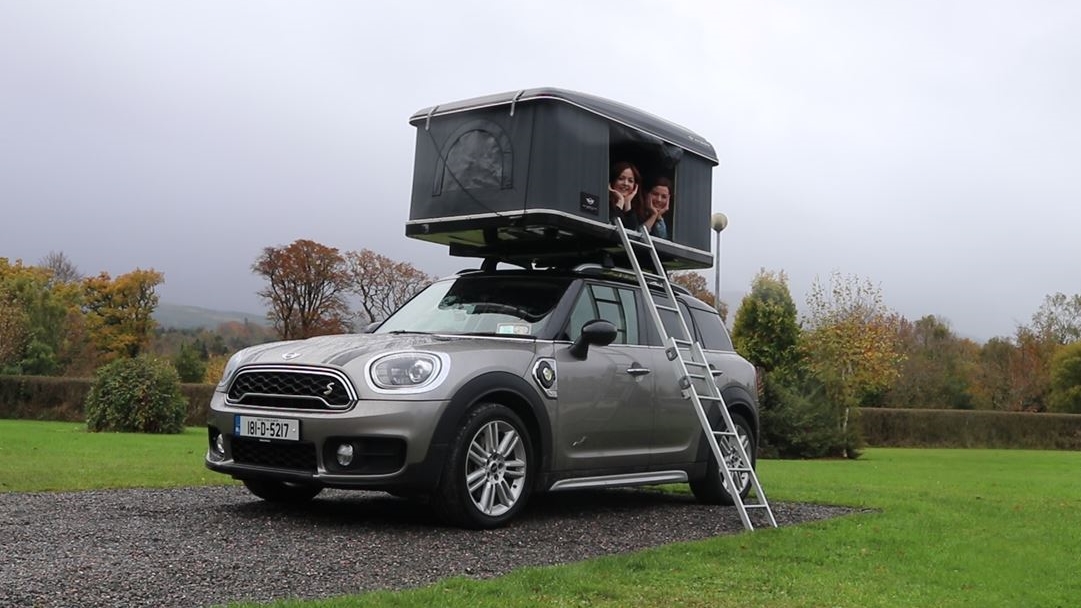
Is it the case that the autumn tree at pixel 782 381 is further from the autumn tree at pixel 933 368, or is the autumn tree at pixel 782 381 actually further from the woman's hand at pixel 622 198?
the woman's hand at pixel 622 198

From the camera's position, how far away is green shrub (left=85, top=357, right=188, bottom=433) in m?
22.7

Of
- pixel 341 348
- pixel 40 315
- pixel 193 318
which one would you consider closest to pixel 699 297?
pixel 40 315

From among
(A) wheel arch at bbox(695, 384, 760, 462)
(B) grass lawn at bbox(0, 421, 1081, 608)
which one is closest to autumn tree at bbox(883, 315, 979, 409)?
(A) wheel arch at bbox(695, 384, 760, 462)

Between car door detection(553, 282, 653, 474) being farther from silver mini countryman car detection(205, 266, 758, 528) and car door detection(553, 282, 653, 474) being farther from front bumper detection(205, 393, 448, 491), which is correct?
front bumper detection(205, 393, 448, 491)

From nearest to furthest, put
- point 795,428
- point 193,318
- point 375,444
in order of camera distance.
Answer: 1. point 375,444
2. point 795,428
3. point 193,318

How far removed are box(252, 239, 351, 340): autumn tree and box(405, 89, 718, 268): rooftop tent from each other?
189 feet

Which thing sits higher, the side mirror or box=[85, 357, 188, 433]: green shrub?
the side mirror

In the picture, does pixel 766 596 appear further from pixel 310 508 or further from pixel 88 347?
pixel 88 347

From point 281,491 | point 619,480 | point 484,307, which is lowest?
point 281,491

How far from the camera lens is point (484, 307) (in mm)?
7766

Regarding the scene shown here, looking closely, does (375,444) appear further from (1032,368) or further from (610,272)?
(1032,368)

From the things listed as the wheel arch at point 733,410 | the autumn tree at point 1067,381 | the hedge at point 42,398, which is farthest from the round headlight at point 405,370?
the autumn tree at point 1067,381

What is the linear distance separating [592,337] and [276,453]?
2268mm

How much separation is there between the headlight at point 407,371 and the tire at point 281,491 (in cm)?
160
